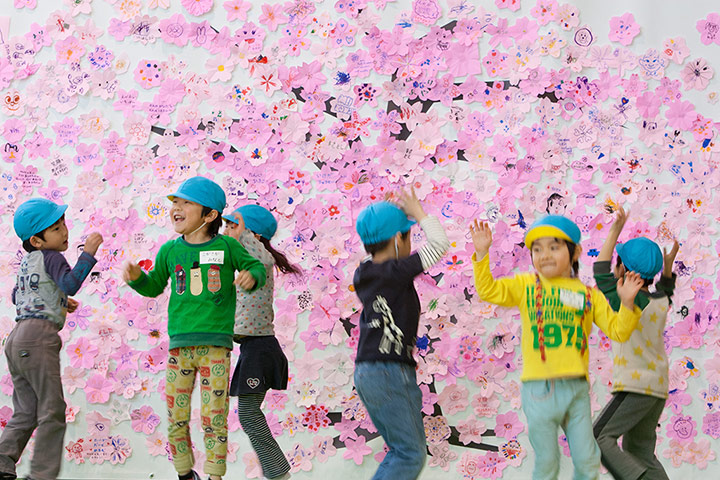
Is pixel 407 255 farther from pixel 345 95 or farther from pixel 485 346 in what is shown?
pixel 345 95

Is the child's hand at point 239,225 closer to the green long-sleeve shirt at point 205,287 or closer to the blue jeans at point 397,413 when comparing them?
the green long-sleeve shirt at point 205,287

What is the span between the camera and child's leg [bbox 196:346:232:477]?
272 cm

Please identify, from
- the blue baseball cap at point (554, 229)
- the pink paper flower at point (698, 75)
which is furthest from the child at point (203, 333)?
the pink paper flower at point (698, 75)

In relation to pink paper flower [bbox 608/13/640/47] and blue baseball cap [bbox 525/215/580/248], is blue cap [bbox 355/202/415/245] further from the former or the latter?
pink paper flower [bbox 608/13/640/47]

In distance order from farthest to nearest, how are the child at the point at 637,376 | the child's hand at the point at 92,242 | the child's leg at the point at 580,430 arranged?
1. the child's hand at the point at 92,242
2. the child at the point at 637,376
3. the child's leg at the point at 580,430

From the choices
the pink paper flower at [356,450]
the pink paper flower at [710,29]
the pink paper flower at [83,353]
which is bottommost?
the pink paper flower at [356,450]

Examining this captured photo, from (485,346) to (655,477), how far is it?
888mm

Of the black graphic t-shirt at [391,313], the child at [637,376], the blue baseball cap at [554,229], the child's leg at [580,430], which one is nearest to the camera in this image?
the child's leg at [580,430]

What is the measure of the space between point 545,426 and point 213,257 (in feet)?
4.11

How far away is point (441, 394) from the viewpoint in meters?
3.39

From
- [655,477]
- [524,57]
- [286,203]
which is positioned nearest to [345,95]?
[286,203]

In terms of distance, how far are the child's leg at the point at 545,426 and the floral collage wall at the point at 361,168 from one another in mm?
898

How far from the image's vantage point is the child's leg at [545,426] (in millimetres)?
2434

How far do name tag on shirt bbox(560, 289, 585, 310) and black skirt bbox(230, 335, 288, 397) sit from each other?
44.9 inches
